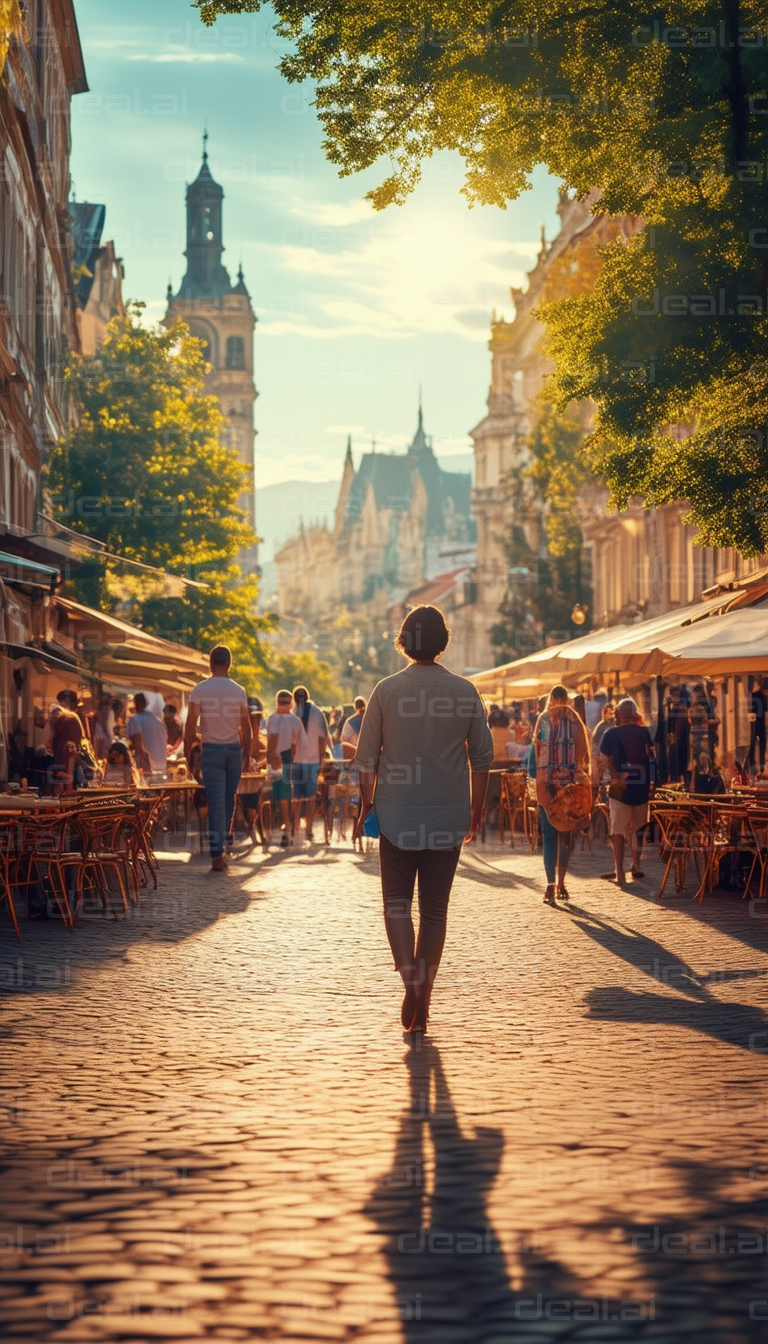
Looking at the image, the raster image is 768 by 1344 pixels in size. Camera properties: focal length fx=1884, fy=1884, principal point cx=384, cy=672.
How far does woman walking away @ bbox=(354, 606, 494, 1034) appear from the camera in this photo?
8766 mm

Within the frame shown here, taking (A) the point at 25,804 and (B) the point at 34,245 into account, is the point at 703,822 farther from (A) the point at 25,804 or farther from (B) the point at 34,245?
(B) the point at 34,245

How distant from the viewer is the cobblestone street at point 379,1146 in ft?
14.9

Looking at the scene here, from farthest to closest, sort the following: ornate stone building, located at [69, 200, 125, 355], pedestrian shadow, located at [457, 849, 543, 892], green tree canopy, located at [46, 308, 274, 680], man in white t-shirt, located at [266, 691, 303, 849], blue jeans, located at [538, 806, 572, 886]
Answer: ornate stone building, located at [69, 200, 125, 355]
green tree canopy, located at [46, 308, 274, 680]
man in white t-shirt, located at [266, 691, 303, 849]
pedestrian shadow, located at [457, 849, 543, 892]
blue jeans, located at [538, 806, 572, 886]

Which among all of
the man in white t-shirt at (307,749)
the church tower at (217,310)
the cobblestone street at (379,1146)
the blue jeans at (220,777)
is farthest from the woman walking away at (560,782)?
the church tower at (217,310)

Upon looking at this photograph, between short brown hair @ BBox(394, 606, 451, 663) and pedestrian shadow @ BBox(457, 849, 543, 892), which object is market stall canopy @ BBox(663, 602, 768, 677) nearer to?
pedestrian shadow @ BBox(457, 849, 543, 892)

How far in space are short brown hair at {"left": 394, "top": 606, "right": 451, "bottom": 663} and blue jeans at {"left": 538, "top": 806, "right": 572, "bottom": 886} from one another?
674 centimetres

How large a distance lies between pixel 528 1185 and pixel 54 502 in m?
43.8

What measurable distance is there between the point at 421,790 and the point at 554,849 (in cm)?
712

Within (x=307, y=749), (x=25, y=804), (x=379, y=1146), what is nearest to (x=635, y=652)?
(x=307, y=749)

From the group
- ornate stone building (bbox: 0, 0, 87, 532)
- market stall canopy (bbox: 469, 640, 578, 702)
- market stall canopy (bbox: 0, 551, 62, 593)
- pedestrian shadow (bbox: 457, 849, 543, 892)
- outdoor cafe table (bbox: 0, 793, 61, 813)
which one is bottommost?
pedestrian shadow (bbox: 457, 849, 543, 892)

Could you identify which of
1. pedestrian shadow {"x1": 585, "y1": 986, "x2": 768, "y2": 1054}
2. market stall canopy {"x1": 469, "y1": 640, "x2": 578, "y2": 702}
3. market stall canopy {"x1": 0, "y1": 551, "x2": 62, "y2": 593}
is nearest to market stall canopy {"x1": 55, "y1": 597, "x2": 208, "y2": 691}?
market stall canopy {"x1": 0, "y1": 551, "x2": 62, "y2": 593}

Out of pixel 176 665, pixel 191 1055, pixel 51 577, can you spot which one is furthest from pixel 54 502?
pixel 191 1055

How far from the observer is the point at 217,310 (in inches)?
6245

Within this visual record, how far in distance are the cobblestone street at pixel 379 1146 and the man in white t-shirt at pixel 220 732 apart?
17.1 ft
